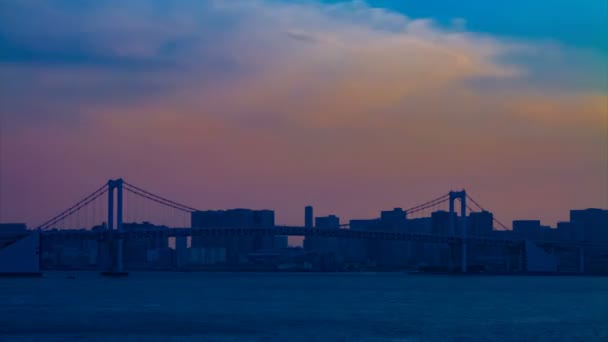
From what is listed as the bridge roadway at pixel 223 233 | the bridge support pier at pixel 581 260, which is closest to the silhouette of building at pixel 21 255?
the bridge roadway at pixel 223 233

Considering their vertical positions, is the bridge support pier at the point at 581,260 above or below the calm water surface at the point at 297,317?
above

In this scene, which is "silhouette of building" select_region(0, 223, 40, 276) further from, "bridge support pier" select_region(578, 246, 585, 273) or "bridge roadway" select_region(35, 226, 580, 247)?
"bridge support pier" select_region(578, 246, 585, 273)

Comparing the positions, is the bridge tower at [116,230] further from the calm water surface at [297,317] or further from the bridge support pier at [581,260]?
the bridge support pier at [581,260]

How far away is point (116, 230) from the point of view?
255 feet

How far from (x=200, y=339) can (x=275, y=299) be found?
20.7 metres

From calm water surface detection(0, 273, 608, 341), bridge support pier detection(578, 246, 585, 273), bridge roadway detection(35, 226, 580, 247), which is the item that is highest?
bridge roadway detection(35, 226, 580, 247)

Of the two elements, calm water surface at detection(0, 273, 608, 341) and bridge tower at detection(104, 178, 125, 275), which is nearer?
calm water surface at detection(0, 273, 608, 341)

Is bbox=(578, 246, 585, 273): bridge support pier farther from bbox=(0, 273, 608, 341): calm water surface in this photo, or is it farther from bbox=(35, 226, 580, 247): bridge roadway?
bbox=(0, 273, 608, 341): calm water surface

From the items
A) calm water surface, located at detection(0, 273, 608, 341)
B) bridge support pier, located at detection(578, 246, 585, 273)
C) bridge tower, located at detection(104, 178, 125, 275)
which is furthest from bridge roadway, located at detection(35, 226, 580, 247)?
bridge support pier, located at detection(578, 246, 585, 273)

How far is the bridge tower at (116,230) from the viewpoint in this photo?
Result: 77.6 meters

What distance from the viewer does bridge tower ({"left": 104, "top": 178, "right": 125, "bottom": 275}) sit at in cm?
7762

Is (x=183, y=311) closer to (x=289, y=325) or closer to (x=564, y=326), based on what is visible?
(x=289, y=325)

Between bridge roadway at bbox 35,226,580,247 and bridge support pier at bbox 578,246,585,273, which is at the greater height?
bridge roadway at bbox 35,226,580,247

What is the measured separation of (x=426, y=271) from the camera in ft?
340
